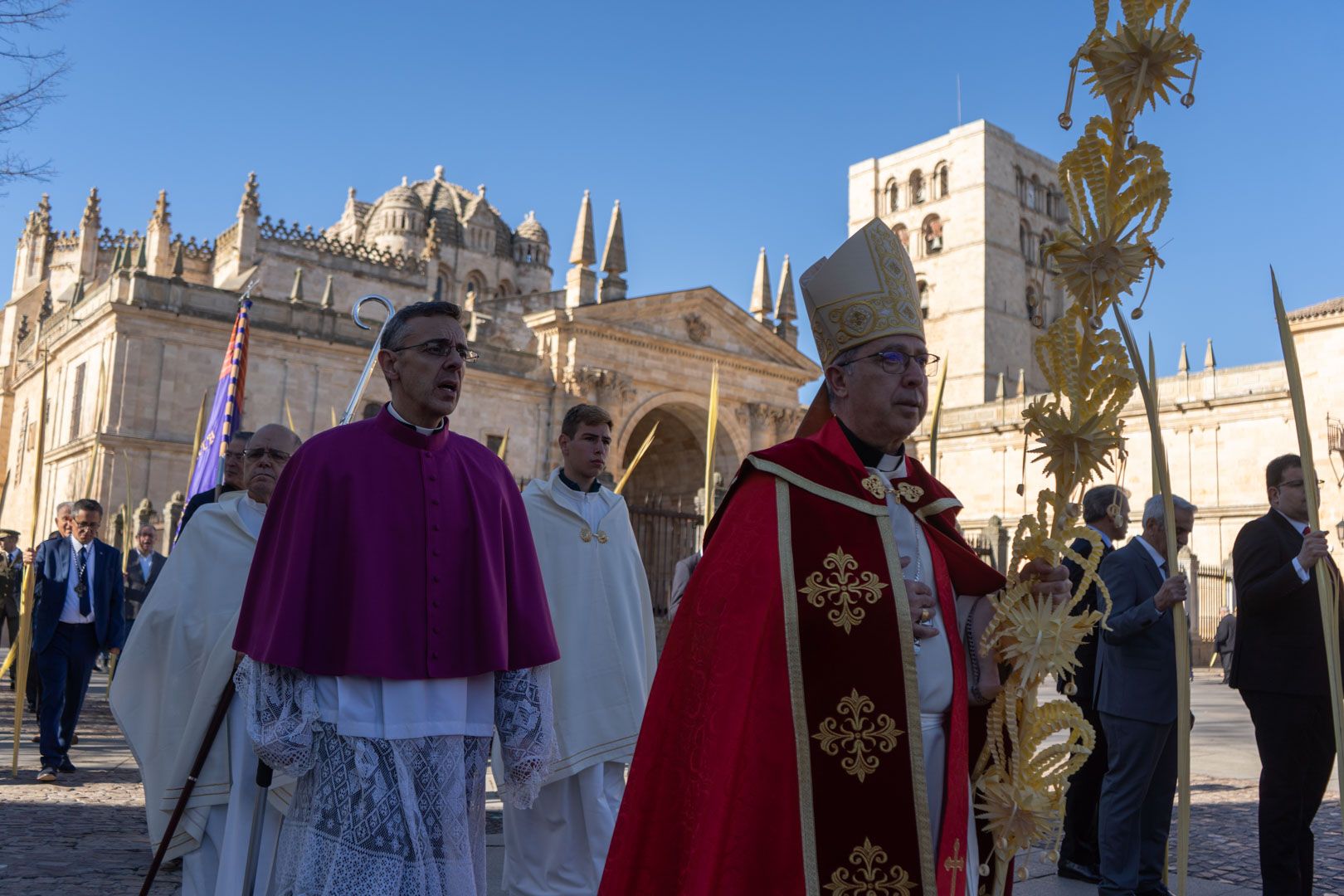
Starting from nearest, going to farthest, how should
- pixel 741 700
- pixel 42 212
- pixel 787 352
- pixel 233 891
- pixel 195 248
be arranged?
1. pixel 741 700
2. pixel 233 891
3. pixel 787 352
4. pixel 195 248
5. pixel 42 212

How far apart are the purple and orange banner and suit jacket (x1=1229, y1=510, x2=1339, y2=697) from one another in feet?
19.0

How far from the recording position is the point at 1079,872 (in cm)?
576

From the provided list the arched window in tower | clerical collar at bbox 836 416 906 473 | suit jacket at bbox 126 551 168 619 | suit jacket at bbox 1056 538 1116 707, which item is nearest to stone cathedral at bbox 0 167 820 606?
suit jacket at bbox 126 551 168 619

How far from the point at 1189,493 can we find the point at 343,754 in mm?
39170

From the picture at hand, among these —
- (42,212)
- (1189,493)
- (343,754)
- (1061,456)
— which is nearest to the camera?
(1061,456)

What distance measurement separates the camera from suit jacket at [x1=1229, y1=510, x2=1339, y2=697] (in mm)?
4730

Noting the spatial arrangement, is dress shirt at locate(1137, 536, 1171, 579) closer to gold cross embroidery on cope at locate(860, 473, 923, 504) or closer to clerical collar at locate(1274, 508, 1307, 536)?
clerical collar at locate(1274, 508, 1307, 536)

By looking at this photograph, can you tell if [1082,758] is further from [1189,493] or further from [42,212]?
[42,212]

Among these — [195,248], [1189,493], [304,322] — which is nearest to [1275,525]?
[304,322]

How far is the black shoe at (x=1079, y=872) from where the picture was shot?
5.73 metres

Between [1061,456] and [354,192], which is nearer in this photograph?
[1061,456]

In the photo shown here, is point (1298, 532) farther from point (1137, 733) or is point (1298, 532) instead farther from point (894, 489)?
point (894, 489)

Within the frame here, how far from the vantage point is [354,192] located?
205ft

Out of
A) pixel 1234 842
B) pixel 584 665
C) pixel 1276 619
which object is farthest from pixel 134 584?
pixel 1276 619
